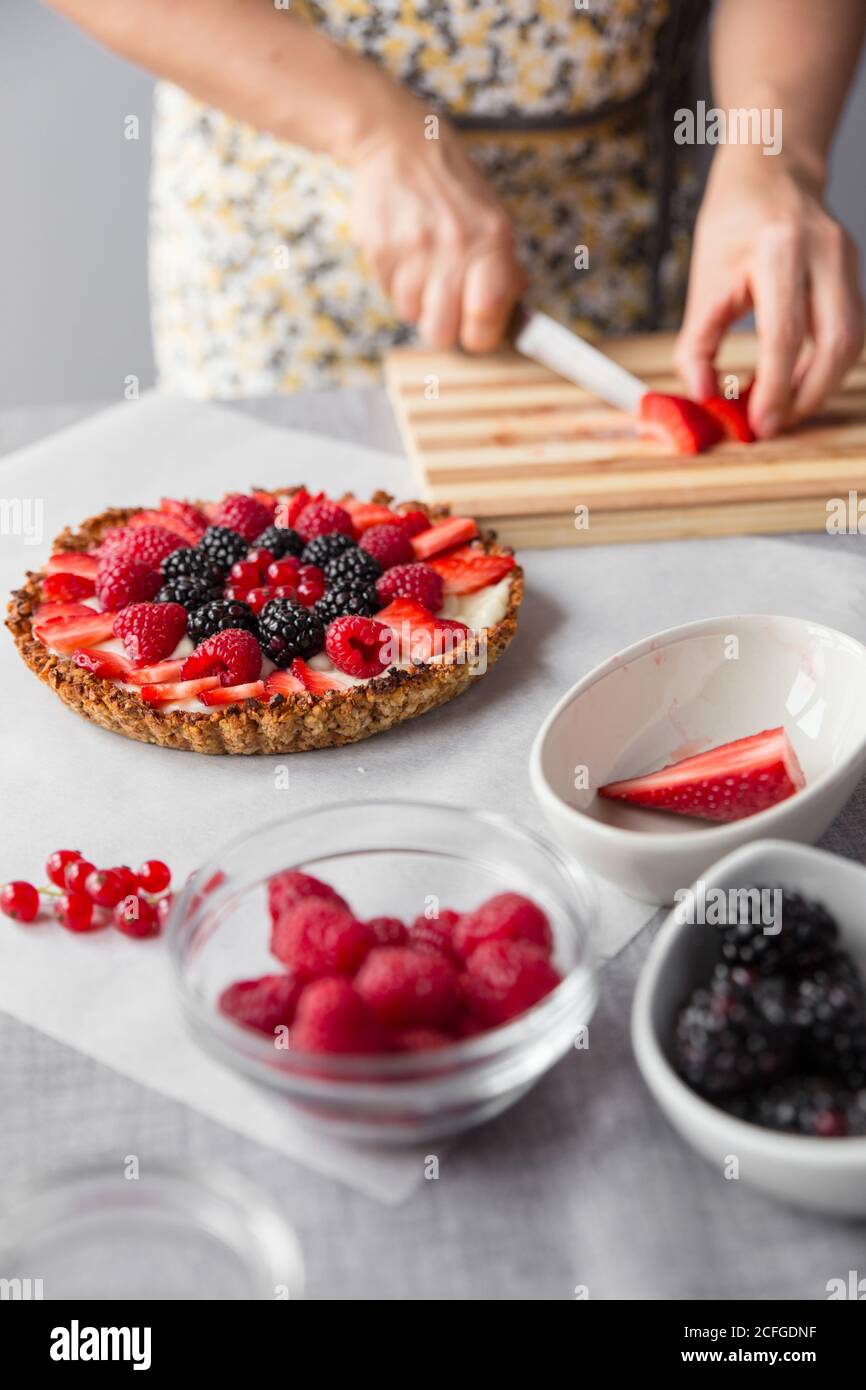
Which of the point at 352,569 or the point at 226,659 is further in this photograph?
the point at 352,569

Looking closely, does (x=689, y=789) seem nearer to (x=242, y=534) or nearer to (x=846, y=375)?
(x=242, y=534)

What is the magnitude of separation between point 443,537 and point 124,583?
1.24 feet

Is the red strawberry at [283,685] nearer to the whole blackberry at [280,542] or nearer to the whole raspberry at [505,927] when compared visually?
the whole blackberry at [280,542]

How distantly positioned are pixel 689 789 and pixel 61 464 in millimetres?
1220

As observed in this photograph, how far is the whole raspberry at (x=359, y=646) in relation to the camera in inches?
50.8

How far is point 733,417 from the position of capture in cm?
180

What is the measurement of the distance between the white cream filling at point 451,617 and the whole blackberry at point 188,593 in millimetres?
45

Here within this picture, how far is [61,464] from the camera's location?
1912 millimetres

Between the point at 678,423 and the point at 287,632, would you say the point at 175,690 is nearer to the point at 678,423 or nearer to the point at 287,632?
the point at 287,632

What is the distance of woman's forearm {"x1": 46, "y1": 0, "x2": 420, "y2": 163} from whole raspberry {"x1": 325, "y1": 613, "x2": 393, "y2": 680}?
101cm

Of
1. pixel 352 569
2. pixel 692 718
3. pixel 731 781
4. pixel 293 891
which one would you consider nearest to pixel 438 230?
pixel 352 569

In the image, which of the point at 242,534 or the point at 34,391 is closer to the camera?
the point at 242,534

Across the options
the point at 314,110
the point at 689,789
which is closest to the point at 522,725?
the point at 689,789
